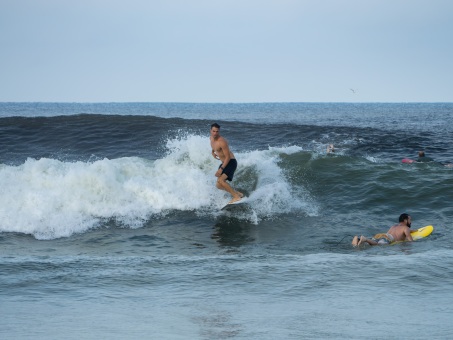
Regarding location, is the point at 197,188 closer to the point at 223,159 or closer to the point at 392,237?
the point at 223,159

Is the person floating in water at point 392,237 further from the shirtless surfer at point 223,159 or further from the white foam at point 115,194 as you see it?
the shirtless surfer at point 223,159

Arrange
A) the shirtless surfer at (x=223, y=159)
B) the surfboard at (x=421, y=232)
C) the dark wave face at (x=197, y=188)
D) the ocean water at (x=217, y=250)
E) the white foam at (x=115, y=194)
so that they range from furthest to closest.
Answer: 1. the dark wave face at (x=197, y=188)
2. the shirtless surfer at (x=223, y=159)
3. the white foam at (x=115, y=194)
4. the surfboard at (x=421, y=232)
5. the ocean water at (x=217, y=250)

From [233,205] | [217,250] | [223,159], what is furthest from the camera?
[233,205]

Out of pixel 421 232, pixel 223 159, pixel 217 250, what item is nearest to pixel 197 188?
pixel 223 159

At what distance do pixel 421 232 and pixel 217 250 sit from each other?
153 inches

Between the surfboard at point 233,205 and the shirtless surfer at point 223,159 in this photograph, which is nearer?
the shirtless surfer at point 223,159

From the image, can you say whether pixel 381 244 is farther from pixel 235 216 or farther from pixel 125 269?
pixel 125 269

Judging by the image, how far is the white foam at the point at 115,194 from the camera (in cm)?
1292

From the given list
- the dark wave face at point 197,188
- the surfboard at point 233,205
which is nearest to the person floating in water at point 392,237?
the dark wave face at point 197,188

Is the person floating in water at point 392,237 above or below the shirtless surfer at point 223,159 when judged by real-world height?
below

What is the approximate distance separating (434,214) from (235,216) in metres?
4.36

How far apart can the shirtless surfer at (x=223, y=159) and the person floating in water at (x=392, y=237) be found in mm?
3477

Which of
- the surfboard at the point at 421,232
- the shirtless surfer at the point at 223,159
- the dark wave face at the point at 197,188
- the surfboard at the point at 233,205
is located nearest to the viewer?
the surfboard at the point at 421,232

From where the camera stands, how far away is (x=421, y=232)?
458 inches
